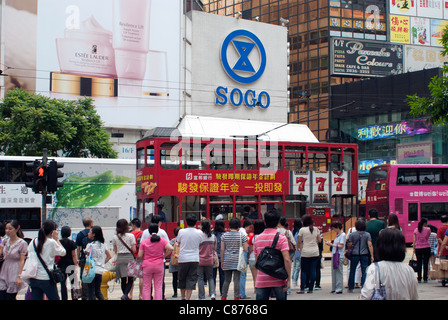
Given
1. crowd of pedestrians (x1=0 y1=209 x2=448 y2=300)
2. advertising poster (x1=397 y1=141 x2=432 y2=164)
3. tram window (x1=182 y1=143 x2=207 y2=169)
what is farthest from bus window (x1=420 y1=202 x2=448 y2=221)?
advertising poster (x1=397 y1=141 x2=432 y2=164)

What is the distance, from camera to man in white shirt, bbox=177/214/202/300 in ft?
36.7

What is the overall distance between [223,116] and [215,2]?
1371 inches

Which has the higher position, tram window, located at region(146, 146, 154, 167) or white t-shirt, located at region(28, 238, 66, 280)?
tram window, located at region(146, 146, 154, 167)

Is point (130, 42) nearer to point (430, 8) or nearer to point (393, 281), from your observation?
point (430, 8)

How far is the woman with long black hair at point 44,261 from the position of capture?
8891 millimetres

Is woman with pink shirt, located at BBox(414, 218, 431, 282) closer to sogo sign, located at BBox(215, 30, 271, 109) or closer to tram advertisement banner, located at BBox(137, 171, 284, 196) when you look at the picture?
tram advertisement banner, located at BBox(137, 171, 284, 196)

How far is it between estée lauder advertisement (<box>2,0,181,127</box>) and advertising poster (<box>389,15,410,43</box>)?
91.6ft

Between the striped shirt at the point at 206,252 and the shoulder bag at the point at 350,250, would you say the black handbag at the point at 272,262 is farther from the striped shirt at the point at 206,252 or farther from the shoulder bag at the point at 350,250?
the shoulder bag at the point at 350,250

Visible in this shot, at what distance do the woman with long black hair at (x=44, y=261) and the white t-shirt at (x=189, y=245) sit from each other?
8.63ft

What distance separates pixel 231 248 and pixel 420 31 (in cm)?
5974

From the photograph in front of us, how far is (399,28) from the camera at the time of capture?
65.6 meters
